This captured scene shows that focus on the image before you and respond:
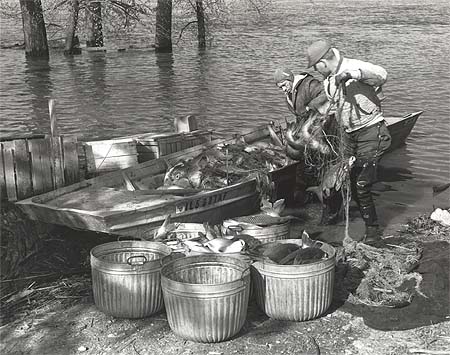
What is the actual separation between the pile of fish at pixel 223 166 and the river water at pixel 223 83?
3.44 meters

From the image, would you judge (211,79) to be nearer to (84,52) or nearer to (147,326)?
(84,52)

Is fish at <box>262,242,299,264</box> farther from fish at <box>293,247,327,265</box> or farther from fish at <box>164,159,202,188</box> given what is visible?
fish at <box>164,159,202,188</box>

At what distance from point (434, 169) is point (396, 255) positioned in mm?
5946

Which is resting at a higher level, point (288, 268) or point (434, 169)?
point (288, 268)

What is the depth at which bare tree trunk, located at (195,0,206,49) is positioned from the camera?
30141 mm

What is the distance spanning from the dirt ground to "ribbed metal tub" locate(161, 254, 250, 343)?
0.12m

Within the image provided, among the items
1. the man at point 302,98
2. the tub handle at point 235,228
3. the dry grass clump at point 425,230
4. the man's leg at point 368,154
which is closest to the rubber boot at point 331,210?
the man at point 302,98

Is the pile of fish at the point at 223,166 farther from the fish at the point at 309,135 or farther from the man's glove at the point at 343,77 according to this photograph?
the man's glove at the point at 343,77

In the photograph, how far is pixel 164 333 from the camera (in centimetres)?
631

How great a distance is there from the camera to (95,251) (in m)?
6.80

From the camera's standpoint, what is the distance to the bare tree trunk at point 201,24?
30141 millimetres

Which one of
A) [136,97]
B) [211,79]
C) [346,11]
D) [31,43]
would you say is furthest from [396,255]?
[346,11]

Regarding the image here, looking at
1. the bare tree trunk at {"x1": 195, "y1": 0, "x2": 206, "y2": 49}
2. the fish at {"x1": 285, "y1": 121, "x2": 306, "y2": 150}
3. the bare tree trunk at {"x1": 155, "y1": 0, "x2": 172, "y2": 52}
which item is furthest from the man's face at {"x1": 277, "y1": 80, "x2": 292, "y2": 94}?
the bare tree trunk at {"x1": 155, "y1": 0, "x2": 172, "y2": 52}

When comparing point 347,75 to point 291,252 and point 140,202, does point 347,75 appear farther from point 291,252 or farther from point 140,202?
point 140,202
